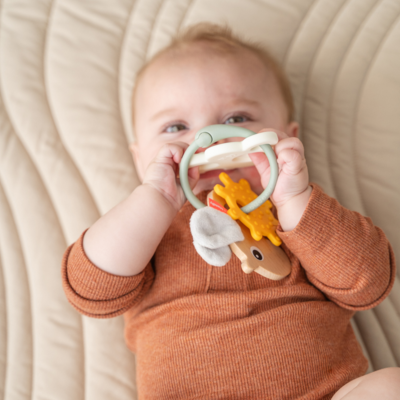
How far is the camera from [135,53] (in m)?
1.30

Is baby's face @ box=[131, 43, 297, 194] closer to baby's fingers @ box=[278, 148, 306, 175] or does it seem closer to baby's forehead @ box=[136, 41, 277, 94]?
baby's forehead @ box=[136, 41, 277, 94]

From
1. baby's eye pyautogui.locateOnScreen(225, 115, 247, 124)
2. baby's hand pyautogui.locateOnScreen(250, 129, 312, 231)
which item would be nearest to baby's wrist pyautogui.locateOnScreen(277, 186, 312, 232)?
baby's hand pyautogui.locateOnScreen(250, 129, 312, 231)

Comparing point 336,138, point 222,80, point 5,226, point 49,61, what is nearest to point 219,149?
point 222,80

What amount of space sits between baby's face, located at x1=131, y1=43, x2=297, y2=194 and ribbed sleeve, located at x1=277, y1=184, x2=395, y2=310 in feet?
0.62

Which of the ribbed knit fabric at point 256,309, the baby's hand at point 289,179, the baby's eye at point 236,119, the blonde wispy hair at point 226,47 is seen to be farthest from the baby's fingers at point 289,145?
the blonde wispy hair at point 226,47

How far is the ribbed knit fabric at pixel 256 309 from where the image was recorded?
2.53ft

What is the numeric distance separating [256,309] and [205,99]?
1.58ft

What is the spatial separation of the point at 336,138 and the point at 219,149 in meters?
0.64

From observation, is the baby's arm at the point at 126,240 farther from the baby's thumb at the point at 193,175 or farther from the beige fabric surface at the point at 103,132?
the beige fabric surface at the point at 103,132

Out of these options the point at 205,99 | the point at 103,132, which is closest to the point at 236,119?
the point at 205,99

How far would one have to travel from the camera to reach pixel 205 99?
92cm

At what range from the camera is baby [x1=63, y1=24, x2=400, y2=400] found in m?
0.77

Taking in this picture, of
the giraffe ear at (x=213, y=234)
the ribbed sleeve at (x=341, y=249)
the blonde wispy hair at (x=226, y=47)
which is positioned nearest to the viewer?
the giraffe ear at (x=213, y=234)

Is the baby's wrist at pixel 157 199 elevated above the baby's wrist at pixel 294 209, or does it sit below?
below
